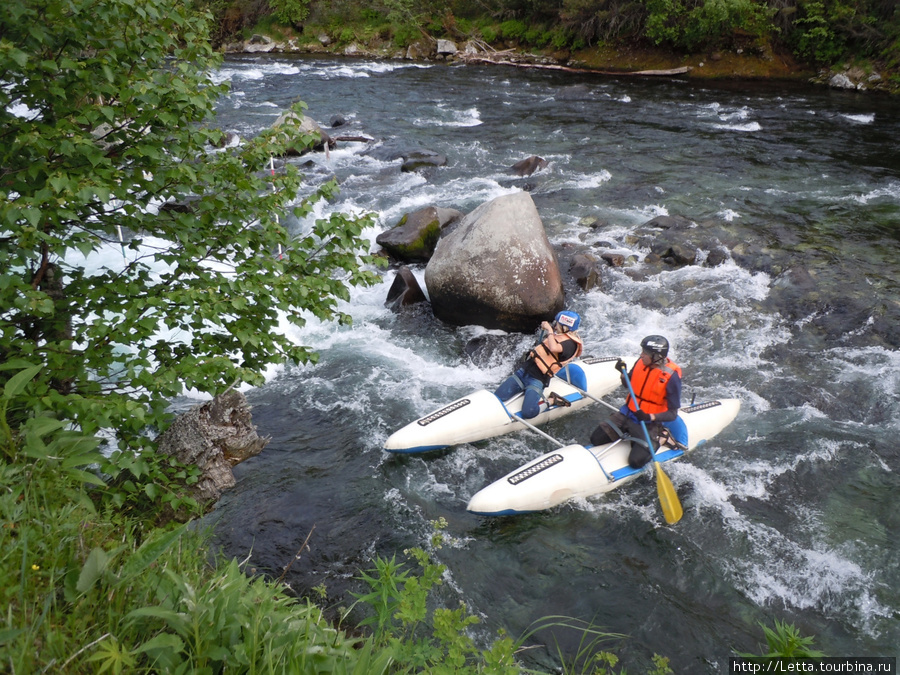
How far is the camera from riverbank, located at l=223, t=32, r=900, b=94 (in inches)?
789

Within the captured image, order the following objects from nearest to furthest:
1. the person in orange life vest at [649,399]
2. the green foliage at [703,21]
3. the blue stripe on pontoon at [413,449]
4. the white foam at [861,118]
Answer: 1. the person in orange life vest at [649,399]
2. the blue stripe on pontoon at [413,449]
3. the white foam at [861,118]
4. the green foliage at [703,21]

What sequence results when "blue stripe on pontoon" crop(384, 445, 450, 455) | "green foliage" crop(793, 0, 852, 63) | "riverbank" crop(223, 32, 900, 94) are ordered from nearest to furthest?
1. "blue stripe on pontoon" crop(384, 445, 450, 455)
2. "riverbank" crop(223, 32, 900, 94)
3. "green foliage" crop(793, 0, 852, 63)

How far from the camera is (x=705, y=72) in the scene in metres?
22.3

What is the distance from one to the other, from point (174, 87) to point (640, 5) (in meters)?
25.0

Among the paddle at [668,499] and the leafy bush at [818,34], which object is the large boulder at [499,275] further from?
the leafy bush at [818,34]

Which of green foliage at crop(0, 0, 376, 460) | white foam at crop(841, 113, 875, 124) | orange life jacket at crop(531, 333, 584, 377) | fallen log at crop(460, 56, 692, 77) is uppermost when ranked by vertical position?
green foliage at crop(0, 0, 376, 460)

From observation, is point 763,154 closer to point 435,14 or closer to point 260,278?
point 260,278

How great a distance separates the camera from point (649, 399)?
606 cm

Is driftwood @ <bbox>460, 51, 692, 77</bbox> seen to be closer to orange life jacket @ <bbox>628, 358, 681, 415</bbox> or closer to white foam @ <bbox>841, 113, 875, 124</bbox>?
white foam @ <bbox>841, 113, 875, 124</bbox>

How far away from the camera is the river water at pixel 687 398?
4.84 metres

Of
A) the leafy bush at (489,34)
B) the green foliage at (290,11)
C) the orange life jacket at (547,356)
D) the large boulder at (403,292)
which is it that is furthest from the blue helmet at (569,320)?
the green foliage at (290,11)

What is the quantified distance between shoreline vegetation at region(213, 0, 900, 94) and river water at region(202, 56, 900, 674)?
794cm

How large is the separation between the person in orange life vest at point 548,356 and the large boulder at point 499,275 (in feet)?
4.65

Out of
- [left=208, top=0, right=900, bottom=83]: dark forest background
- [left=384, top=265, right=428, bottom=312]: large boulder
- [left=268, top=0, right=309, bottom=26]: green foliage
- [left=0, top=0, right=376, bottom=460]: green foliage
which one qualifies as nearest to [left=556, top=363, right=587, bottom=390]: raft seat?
[left=384, top=265, right=428, bottom=312]: large boulder
